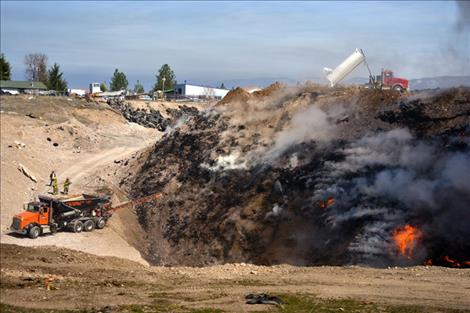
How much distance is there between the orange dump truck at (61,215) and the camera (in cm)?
2984

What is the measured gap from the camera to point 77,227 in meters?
30.8

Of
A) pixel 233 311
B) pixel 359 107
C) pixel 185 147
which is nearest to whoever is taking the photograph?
pixel 233 311

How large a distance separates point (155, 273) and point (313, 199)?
835 centimetres

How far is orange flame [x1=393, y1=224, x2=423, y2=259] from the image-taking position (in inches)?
944

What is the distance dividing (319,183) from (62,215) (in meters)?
12.8

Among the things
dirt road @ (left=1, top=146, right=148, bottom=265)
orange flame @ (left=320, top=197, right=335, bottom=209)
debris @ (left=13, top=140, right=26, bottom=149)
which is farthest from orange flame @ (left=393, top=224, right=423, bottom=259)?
debris @ (left=13, top=140, right=26, bottom=149)

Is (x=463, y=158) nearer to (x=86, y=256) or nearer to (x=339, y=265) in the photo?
(x=339, y=265)

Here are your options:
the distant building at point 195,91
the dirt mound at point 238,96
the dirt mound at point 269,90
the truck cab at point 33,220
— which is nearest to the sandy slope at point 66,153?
the truck cab at point 33,220

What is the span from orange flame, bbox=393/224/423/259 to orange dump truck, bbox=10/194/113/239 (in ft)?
49.3

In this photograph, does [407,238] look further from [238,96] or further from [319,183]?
[238,96]

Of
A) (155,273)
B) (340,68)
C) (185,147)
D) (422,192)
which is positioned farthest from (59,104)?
(422,192)

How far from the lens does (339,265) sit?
965 inches

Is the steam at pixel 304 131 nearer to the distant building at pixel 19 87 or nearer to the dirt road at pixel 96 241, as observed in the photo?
the dirt road at pixel 96 241

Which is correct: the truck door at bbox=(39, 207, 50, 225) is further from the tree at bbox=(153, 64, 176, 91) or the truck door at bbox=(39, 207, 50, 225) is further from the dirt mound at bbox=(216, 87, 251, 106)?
the tree at bbox=(153, 64, 176, 91)
